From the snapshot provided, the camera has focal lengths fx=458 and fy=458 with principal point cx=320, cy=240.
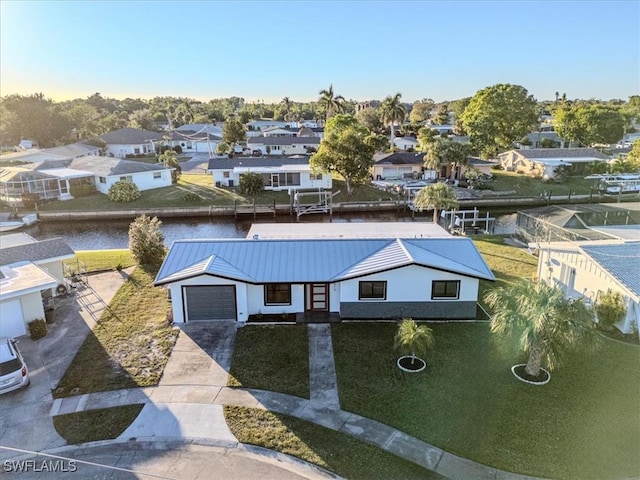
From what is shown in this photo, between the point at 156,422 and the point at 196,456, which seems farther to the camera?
the point at 156,422

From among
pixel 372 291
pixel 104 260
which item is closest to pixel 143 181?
pixel 104 260

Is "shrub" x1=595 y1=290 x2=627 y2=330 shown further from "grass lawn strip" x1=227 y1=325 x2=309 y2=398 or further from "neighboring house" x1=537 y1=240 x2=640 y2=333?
"grass lawn strip" x1=227 y1=325 x2=309 y2=398

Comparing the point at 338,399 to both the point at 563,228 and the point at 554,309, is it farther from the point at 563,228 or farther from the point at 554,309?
the point at 563,228

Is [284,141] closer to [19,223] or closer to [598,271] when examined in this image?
[19,223]

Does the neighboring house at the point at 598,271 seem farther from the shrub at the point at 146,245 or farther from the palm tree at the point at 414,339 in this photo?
the shrub at the point at 146,245

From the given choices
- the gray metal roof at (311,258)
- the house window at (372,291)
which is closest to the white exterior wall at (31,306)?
the gray metal roof at (311,258)

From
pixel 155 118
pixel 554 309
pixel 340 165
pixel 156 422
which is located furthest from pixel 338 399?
pixel 155 118
